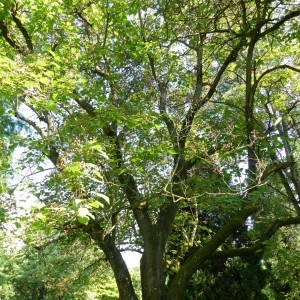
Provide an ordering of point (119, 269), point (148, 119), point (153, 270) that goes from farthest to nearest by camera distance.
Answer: point (119, 269), point (153, 270), point (148, 119)

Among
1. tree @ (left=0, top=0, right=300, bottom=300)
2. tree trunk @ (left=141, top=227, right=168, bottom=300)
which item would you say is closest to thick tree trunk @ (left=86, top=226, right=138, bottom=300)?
tree @ (left=0, top=0, right=300, bottom=300)

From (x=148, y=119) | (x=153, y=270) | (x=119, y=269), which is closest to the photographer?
(x=148, y=119)

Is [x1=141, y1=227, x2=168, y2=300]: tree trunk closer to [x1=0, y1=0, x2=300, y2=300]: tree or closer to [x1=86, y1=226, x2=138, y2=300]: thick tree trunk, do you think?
[x1=0, y1=0, x2=300, y2=300]: tree

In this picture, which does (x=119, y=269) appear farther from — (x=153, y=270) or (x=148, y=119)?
(x=148, y=119)

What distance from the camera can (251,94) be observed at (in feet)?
19.1

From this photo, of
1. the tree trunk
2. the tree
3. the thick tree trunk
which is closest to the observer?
the tree

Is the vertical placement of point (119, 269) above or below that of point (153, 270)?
above

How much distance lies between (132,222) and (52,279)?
6.09 meters

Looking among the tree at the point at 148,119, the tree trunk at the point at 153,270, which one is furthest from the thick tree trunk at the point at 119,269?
the tree trunk at the point at 153,270

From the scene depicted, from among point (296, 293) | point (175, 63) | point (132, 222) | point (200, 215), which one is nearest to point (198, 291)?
point (200, 215)

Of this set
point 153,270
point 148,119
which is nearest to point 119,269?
point 153,270

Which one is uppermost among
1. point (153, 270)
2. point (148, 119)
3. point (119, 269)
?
point (148, 119)

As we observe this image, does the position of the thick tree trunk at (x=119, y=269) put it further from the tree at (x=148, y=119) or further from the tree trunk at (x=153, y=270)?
the tree trunk at (x=153, y=270)

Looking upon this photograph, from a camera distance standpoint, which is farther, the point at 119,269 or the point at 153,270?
the point at 119,269
